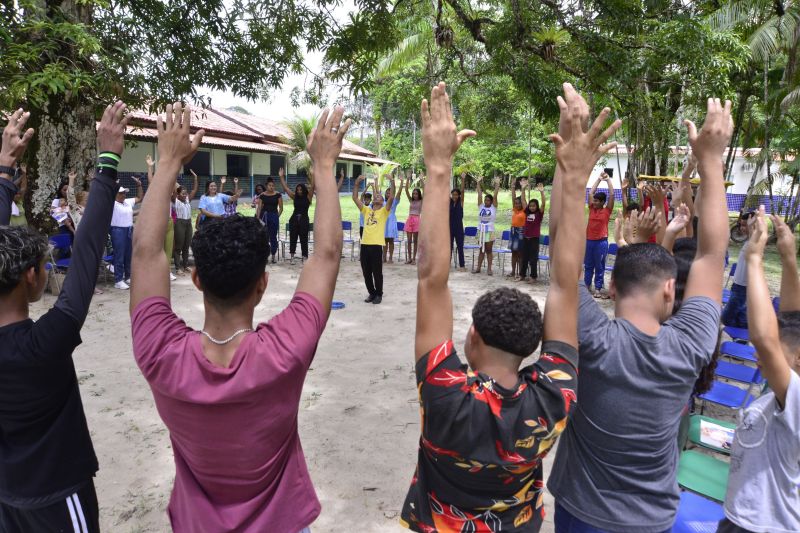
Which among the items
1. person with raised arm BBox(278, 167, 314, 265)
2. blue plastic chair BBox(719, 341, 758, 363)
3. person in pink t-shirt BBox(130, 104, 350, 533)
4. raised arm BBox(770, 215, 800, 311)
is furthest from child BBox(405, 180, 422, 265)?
person in pink t-shirt BBox(130, 104, 350, 533)

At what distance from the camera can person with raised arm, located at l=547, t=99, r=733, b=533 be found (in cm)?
167

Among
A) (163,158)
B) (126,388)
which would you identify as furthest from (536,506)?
(126,388)

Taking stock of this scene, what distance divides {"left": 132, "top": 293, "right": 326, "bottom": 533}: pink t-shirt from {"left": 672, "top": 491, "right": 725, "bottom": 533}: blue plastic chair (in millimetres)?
1697

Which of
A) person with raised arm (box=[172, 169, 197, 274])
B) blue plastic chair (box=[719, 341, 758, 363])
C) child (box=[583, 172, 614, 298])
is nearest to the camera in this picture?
blue plastic chair (box=[719, 341, 758, 363])

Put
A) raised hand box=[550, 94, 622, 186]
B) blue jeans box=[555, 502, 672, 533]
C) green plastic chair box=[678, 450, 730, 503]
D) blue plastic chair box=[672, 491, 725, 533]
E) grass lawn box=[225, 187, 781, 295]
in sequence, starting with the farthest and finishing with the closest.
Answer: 1. grass lawn box=[225, 187, 781, 295]
2. green plastic chair box=[678, 450, 730, 503]
3. blue plastic chair box=[672, 491, 725, 533]
4. blue jeans box=[555, 502, 672, 533]
5. raised hand box=[550, 94, 622, 186]

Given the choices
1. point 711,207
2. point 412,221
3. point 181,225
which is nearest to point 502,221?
point 412,221

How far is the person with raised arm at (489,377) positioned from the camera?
144 cm

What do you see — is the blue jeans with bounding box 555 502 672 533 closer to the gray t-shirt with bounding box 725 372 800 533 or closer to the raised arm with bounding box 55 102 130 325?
the gray t-shirt with bounding box 725 372 800 533

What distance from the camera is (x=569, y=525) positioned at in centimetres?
182

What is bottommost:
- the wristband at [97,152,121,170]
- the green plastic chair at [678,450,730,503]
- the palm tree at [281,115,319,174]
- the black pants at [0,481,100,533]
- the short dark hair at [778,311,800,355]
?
the green plastic chair at [678,450,730,503]

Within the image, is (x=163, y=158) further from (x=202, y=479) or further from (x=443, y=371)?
(x=443, y=371)

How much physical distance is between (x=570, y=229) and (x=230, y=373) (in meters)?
1.06

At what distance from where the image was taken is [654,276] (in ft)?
5.81

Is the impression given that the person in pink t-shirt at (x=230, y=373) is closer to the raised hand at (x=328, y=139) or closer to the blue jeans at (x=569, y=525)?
the raised hand at (x=328, y=139)
